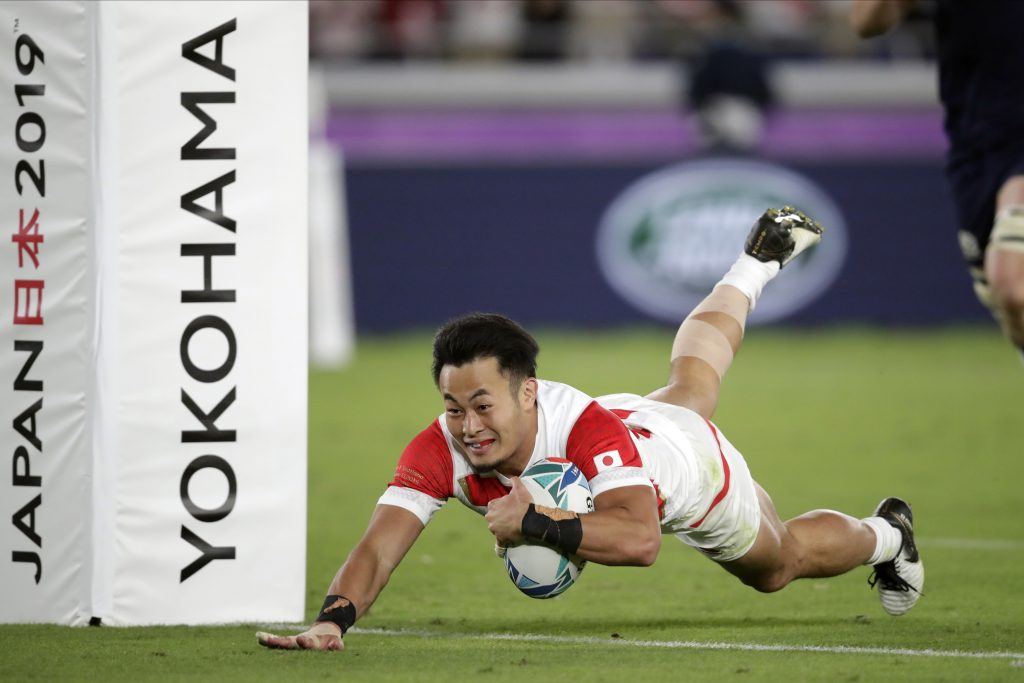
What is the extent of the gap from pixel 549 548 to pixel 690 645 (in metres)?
0.73

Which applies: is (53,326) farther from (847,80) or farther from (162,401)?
(847,80)

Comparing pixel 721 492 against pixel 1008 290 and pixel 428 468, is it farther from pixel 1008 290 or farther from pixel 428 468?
pixel 1008 290

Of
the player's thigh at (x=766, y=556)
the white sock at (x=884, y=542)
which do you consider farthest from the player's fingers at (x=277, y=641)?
the white sock at (x=884, y=542)

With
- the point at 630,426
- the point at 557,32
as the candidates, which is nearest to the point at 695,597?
the point at 630,426

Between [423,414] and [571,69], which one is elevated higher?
[571,69]

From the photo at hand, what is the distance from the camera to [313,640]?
529 centimetres

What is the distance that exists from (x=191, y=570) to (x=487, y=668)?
1431 millimetres

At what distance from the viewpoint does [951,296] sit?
19297 millimetres

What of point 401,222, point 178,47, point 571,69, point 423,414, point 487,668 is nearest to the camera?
point 487,668

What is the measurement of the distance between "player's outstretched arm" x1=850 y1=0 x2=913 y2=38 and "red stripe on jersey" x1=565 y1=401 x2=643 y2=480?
6.00ft

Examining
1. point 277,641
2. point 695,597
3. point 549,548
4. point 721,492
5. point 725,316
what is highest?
point 725,316

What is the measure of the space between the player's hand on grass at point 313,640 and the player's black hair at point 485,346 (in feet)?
2.91

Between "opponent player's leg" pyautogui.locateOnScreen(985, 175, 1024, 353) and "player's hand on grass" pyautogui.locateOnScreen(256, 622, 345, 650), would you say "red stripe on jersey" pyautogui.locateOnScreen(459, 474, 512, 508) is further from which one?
"opponent player's leg" pyautogui.locateOnScreen(985, 175, 1024, 353)

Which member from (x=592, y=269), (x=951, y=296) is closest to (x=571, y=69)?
(x=592, y=269)
